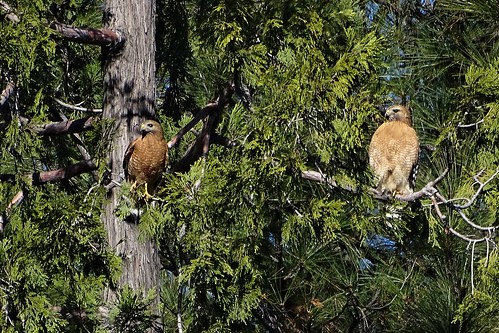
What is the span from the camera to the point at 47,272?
480 cm

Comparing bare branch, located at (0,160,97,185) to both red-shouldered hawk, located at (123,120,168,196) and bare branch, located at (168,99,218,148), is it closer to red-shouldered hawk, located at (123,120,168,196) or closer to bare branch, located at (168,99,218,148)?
red-shouldered hawk, located at (123,120,168,196)

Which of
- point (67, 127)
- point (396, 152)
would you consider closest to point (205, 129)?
point (67, 127)

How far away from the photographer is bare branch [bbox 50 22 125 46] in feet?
16.8

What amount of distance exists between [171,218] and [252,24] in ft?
4.07

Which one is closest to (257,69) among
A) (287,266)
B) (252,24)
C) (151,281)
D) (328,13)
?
(252,24)

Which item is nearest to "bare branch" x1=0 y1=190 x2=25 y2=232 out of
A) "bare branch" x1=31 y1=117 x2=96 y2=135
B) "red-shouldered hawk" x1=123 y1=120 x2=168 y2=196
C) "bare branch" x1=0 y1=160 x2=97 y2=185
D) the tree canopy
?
the tree canopy

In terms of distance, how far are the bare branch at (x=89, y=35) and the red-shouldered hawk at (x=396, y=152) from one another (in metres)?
2.14

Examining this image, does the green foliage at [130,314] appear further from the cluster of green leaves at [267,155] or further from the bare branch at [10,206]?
the bare branch at [10,206]

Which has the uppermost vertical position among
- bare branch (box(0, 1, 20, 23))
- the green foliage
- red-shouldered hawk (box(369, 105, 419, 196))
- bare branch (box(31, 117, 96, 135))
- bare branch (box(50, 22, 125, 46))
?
bare branch (box(0, 1, 20, 23))

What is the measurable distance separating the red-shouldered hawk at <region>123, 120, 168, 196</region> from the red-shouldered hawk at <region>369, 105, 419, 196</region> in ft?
5.27

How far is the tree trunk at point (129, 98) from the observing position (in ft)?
17.3

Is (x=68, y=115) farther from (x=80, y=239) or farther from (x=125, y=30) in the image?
(x=80, y=239)

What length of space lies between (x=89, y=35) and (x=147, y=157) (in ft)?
2.80

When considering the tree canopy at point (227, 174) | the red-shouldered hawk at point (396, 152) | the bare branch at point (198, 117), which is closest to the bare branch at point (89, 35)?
the tree canopy at point (227, 174)
